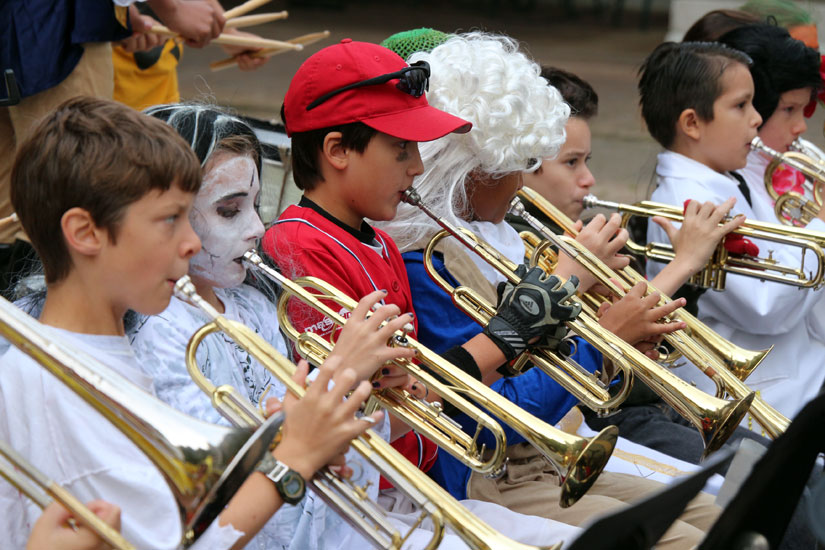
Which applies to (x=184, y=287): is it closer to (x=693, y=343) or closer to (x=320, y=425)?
(x=320, y=425)

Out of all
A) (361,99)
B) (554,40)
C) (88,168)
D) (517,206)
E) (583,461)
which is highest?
(88,168)

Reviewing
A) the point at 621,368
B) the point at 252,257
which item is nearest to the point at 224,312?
the point at 252,257

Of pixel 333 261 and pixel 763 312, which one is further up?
pixel 333 261

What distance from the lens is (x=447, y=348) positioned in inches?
92.9

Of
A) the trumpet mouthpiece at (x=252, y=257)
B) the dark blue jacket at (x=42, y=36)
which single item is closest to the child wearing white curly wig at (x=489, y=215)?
the trumpet mouthpiece at (x=252, y=257)

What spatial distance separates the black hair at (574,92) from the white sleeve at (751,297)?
45cm

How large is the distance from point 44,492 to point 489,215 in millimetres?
1477

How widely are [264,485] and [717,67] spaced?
2.47 meters

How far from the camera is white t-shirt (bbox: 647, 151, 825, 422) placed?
318 centimetres

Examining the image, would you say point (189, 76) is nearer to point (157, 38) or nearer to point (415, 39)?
point (157, 38)

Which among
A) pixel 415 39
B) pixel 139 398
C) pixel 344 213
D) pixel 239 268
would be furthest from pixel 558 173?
pixel 139 398

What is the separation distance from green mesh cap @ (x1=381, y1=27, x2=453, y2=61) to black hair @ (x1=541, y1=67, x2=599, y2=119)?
47 cm

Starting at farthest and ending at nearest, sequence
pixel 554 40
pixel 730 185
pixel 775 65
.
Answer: pixel 554 40 < pixel 775 65 < pixel 730 185

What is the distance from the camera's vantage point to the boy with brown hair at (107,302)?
1.49 meters
